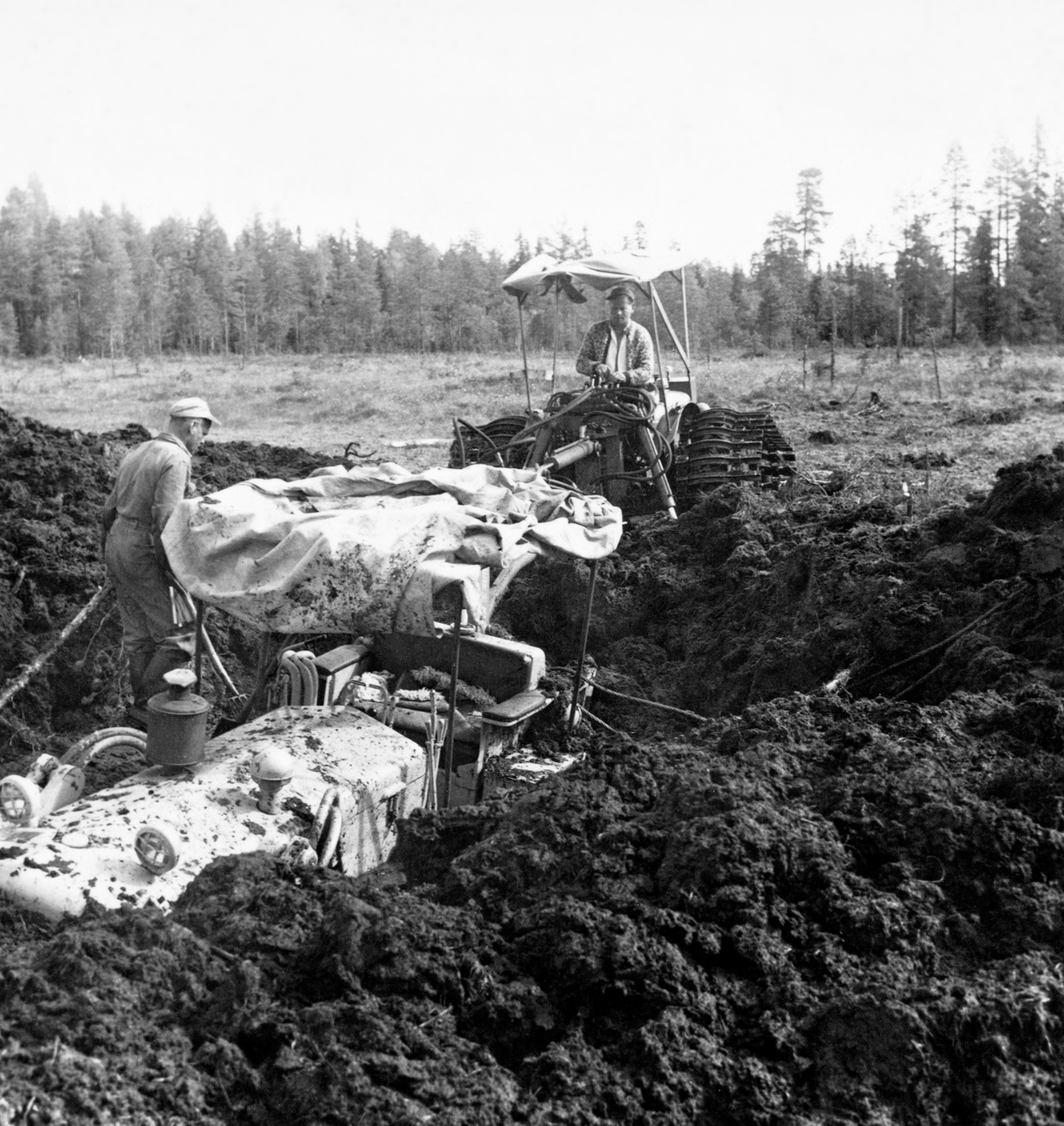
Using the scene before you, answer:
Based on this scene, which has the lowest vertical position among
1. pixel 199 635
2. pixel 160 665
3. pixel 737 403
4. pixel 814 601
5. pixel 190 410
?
pixel 814 601

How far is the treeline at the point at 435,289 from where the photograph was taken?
53438 millimetres

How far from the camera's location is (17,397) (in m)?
32.4

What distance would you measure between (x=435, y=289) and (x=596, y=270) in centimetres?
7189

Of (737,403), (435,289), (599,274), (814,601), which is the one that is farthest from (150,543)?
(435,289)

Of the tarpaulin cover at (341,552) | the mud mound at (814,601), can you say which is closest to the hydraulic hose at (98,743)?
the tarpaulin cover at (341,552)

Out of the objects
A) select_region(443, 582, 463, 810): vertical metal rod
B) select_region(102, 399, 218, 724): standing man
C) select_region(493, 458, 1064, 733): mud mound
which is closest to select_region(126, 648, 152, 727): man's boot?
select_region(102, 399, 218, 724): standing man

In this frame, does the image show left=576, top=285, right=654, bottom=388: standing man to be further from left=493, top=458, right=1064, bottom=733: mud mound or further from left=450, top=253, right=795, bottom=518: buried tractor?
left=493, top=458, right=1064, bottom=733: mud mound

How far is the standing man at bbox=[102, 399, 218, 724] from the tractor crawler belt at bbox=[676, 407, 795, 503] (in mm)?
6006

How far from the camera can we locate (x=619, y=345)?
38.4 feet

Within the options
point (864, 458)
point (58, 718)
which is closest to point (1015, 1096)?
point (58, 718)

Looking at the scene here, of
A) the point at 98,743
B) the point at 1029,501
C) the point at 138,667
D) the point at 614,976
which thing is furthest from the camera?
the point at 1029,501

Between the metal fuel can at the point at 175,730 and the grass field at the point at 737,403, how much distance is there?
9.11 m

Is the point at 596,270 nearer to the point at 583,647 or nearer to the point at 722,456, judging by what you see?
the point at 722,456

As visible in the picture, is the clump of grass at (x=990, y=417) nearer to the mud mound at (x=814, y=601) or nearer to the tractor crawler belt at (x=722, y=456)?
the tractor crawler belt at (x=722, y=456)
